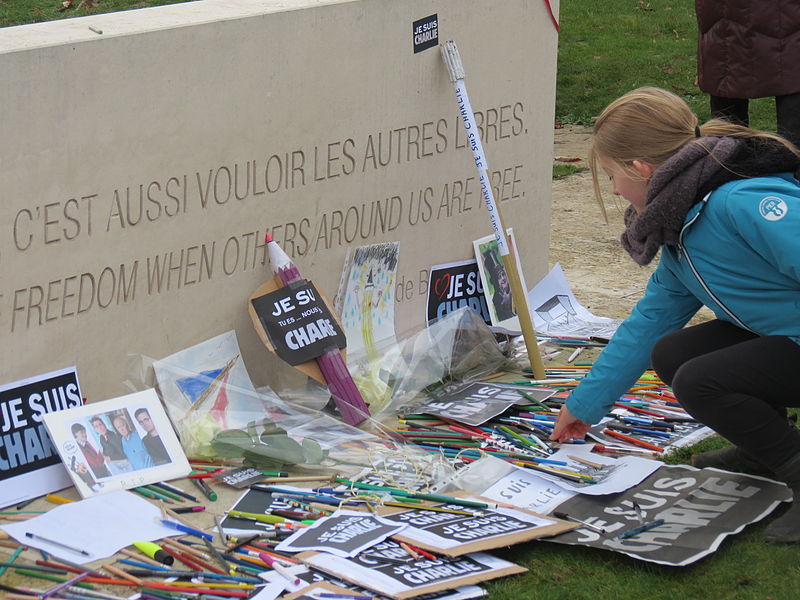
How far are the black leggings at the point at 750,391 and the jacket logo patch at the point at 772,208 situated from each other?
0.39 m

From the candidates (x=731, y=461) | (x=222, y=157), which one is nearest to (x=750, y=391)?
(x=731, y=461)

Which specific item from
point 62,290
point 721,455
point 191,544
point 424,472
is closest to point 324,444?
point 424,472

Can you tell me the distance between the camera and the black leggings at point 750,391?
298cm

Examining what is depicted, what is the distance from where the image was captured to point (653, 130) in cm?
300

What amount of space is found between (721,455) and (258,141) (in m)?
1.82

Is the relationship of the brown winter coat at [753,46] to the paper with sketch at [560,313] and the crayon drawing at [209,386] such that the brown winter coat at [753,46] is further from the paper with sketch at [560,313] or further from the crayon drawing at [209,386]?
the crayon drawing at [209,386]

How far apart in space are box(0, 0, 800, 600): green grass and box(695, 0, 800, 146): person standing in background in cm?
188

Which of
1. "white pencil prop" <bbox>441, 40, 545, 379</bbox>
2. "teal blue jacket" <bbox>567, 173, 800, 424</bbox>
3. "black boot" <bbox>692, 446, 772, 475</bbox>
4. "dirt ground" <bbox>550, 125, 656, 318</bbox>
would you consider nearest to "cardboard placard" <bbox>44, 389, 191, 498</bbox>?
"teal blue jacket" <bbox>567, 173, 800, 424</bbox>

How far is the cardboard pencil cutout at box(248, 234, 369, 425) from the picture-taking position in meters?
3.92

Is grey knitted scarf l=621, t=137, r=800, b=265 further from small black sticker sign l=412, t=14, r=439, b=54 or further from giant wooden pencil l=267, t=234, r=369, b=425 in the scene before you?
small black sticker sign l=412, t=14, r=439, b=54

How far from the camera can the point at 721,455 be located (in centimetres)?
342

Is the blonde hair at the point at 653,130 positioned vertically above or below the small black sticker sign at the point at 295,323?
above

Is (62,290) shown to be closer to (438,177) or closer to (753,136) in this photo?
(438,177)

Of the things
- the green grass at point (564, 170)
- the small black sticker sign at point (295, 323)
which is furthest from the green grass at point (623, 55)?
the small black sticker sign at point (295, 323)
